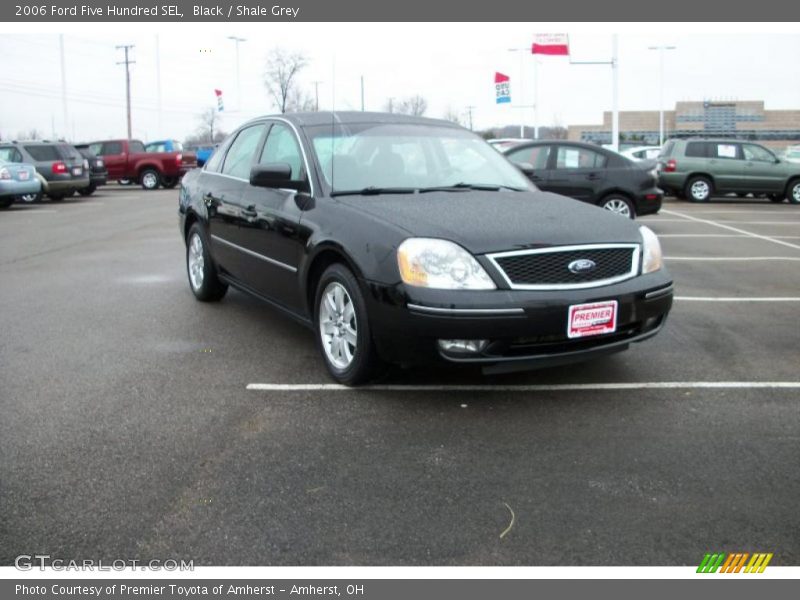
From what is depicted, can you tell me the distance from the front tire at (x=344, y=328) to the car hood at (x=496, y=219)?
44cm

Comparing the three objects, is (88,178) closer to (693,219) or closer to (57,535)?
(693,219)

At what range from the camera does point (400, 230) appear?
4238mm

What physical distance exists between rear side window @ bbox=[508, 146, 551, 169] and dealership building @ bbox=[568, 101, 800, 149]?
7493 centimetres

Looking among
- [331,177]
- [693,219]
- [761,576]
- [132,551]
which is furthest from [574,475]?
[693,219]

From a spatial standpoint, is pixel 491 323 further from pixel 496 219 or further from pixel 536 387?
pixel 536 387

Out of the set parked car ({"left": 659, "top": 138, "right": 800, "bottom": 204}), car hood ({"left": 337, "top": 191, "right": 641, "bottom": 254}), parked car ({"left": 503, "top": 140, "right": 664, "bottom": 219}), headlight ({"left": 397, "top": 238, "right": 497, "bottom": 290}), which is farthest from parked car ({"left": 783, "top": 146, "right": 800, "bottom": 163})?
headlight ({"left": 397, "top": 238, "right": 497, "bottom": 290})

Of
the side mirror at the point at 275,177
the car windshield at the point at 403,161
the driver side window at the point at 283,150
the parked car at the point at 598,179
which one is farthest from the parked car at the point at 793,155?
the side mirror at the point at 275,177

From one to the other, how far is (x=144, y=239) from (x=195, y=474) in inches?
377

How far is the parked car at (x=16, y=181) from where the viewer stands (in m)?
18.9

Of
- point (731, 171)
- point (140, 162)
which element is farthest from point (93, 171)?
point (731, 171)

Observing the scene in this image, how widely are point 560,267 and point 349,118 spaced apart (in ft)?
7.38

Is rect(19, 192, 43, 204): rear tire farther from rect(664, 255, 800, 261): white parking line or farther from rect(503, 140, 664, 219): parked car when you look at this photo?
rect(664, 255, 800, 261): white parking line

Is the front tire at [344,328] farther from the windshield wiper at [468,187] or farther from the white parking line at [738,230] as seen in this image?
the white parking line at [738,230]

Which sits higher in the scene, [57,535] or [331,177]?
[331,177]
